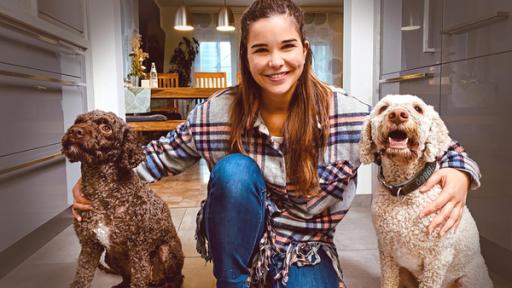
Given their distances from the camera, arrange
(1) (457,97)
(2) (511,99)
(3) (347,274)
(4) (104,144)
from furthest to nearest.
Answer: (1) (457,97), (3) (347,274), (2) (511,99), (4) (104,144)

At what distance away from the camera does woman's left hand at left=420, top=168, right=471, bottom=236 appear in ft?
3.59

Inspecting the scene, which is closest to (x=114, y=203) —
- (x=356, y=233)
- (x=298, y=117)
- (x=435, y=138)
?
(x=298, y=117)

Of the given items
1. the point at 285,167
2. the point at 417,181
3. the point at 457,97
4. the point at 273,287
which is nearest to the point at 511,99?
the point at 457,97

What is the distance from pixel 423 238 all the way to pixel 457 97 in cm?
94

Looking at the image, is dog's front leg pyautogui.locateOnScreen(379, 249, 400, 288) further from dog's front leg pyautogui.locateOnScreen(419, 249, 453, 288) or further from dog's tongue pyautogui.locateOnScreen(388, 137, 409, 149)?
dog's tongue pyautogui.locateOnScreen(388, 137, 409, 149)

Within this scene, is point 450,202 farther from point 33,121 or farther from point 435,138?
point 33,121

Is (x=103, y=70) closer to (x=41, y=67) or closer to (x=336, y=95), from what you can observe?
(x=41, y=67)

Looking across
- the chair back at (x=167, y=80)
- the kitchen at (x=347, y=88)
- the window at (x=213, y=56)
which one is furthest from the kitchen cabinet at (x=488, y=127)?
the window at (x=213, y=56)

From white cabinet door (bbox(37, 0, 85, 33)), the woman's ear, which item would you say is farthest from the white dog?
white cabinet door (bbox(37, 0, 85, 33))

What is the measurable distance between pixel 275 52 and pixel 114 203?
2.28ft

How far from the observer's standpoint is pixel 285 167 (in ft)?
4.09

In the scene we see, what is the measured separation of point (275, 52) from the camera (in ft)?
3.76

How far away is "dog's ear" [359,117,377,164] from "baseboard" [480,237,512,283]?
834mm

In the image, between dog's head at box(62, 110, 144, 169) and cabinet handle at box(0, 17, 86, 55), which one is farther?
cabinet handle at box(0, 17, 86, 55)
